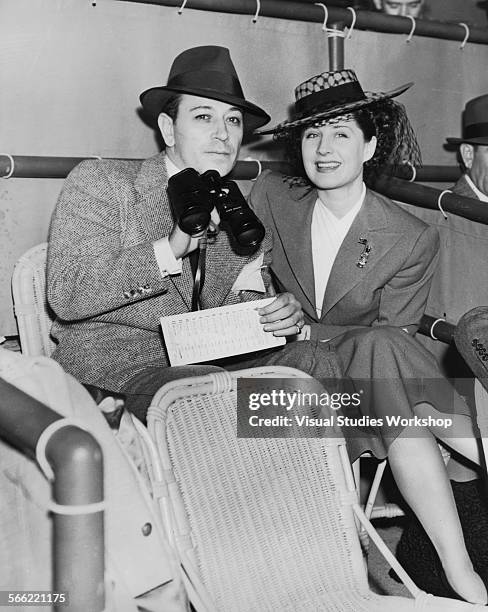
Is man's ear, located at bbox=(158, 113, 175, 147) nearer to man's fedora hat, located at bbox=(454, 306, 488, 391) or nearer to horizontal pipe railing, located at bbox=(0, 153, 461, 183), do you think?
horizontal pipe railing, located at bbox=(0, 153, 461, 183)

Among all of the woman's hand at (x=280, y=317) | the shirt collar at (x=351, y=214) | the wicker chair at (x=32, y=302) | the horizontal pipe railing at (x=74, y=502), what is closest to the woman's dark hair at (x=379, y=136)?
the shirt collar at (x=351, y=214)

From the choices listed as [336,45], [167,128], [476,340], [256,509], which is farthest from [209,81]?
[256,509]

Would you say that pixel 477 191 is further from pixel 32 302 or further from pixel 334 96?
pixel 32 302

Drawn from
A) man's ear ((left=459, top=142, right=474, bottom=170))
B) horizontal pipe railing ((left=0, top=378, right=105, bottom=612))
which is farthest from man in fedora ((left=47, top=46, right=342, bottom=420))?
man's ear ((left=459, top=142, right=474, bottom=170))

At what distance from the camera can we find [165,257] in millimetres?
1735

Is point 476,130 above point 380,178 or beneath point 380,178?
above

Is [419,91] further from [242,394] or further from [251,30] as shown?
[242,394]

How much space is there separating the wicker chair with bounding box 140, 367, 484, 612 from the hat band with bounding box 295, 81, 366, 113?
0.74 m

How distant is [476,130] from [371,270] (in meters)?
0.74

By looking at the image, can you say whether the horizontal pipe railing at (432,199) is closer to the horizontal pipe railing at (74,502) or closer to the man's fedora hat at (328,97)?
the man's fedora hat at (328,97)

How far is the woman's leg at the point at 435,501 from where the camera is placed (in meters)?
1.62

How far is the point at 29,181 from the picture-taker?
199cm

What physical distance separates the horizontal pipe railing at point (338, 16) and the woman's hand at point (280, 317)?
84cm

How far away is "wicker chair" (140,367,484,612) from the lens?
148 cm
